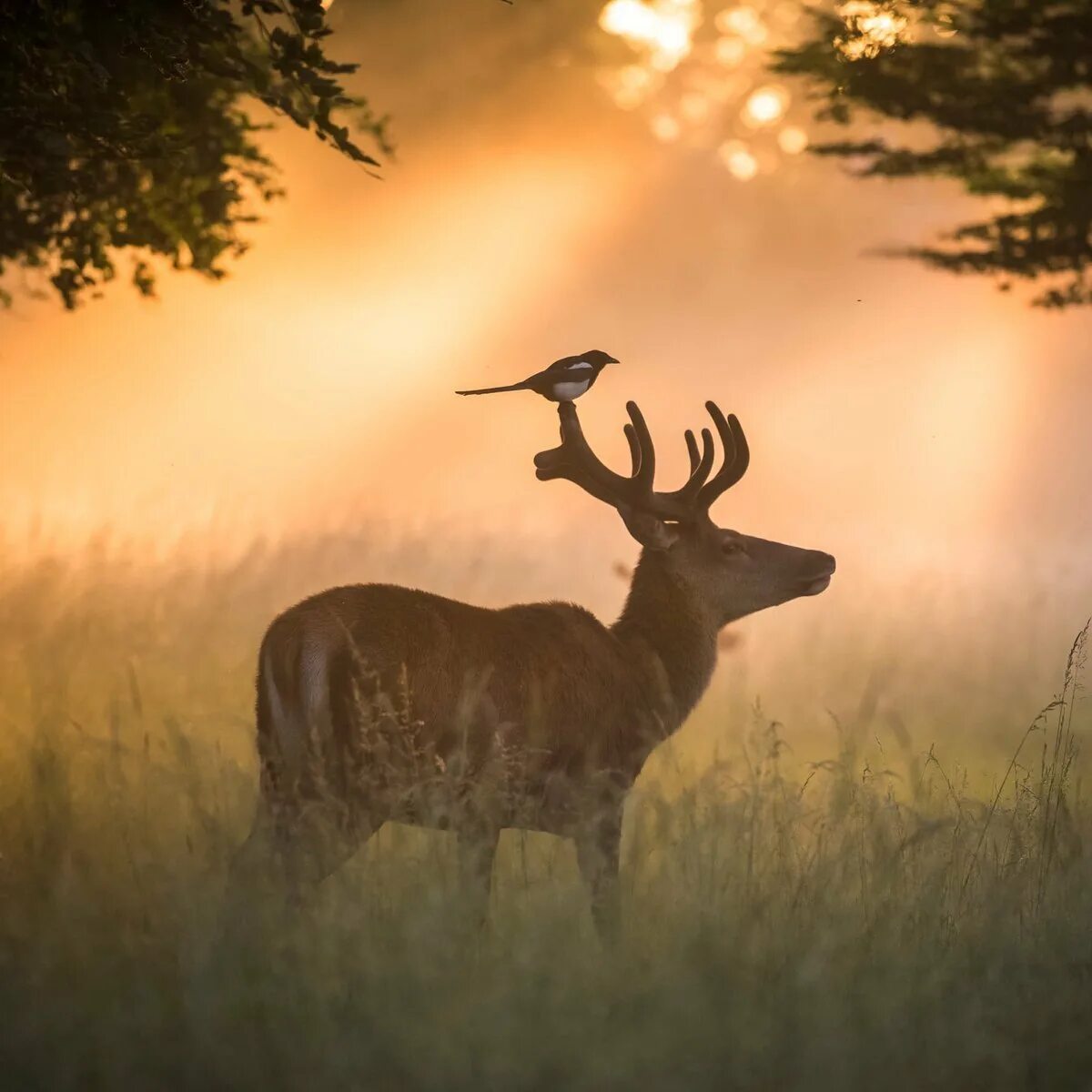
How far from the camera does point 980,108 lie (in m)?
11.5

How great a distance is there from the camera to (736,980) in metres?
4.54

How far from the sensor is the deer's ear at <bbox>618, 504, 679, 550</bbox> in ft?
23.5

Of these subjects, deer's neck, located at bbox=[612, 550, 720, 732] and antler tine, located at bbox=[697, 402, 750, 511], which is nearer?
deer's neck, located at bbox=[612, 550, 720, 732]

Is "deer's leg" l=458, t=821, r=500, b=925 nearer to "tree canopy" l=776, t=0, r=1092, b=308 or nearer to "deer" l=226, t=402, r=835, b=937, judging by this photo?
"deer" l=226, t=402, r=835, b=937

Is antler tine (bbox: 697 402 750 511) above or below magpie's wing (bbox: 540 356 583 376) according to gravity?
below

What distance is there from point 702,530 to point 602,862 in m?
1.98

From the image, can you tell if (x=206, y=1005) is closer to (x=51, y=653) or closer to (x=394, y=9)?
(x=51, y=653)

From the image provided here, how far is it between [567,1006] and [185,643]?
12.7 feet

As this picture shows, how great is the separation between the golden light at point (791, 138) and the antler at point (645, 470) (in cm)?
544

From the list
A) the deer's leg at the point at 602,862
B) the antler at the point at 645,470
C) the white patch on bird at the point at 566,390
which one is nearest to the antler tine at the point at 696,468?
the antler at the point at 645,470

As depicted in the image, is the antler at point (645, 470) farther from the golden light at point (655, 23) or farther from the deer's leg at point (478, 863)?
the golden light at point (655, 23)

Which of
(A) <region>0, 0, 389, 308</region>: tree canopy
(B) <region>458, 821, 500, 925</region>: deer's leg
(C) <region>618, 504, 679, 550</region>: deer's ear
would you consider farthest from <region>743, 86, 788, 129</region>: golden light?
(B) <region>458, 821, 500, 925</region>: deer's leg

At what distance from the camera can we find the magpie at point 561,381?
777cm

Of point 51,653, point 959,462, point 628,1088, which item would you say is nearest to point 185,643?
point 51,653
